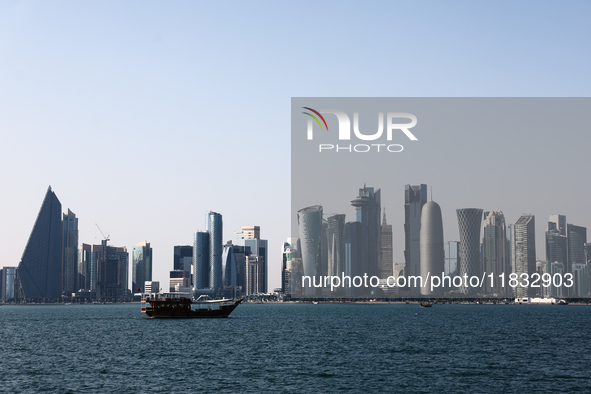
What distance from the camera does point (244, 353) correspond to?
97.5 metres

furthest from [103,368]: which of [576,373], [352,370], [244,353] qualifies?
[576,373]

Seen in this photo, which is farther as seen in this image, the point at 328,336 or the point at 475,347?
the point at 328,336

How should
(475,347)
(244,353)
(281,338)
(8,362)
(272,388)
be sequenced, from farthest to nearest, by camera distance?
(281,338)
(475,347)
(244,353)
(8,362)
(272,388)

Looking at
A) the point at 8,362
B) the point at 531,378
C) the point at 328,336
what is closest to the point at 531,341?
the point at 328,336

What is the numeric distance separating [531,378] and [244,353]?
42581 mm

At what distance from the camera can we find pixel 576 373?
74.9 m

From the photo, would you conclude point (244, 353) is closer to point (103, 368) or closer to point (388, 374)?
point (103, 368)

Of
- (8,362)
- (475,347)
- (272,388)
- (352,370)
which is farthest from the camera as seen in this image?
(475,347)

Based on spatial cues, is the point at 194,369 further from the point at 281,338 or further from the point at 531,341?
the point at 531,341

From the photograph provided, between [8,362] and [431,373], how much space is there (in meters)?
56.3

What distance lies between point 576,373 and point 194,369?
44.8m

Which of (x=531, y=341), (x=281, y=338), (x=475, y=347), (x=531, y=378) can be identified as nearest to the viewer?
(x=531, y=378)

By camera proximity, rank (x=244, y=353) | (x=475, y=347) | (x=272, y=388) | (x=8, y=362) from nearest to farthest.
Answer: (x=272, y=388)
(x=8, y=362)
(x=244, y=353)
(x=475, y=347)

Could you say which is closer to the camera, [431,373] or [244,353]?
[431,373]
